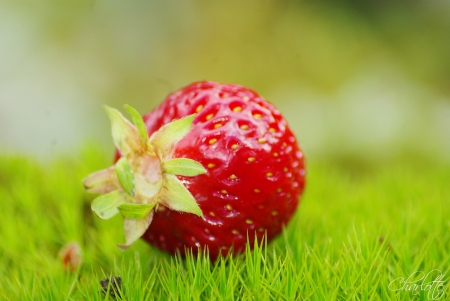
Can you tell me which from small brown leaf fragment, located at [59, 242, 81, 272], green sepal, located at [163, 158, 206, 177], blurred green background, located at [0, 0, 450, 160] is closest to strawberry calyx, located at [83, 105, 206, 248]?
green sepal, located at [163, 158, 206, 177]

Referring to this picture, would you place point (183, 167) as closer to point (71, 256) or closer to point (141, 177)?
point (141, 177)

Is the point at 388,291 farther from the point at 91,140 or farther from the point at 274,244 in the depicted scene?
the point at 91,140

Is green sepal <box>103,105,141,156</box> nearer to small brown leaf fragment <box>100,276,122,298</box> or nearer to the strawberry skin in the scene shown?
the strawberry skin

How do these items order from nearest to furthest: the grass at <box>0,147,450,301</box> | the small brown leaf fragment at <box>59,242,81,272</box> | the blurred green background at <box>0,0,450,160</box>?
the grass at <box>0,147,450,301</box>, the small brown leaf fragment at <box>59,242,81,272</box>, the blurred green background at <box>0,0,450,160</box>

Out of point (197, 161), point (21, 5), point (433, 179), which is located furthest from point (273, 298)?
point (21, 5)

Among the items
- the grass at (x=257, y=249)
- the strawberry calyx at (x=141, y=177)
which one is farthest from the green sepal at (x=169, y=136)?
the grass at (x=257, y=249)

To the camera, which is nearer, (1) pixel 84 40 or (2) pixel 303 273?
(2) pixel 303 273

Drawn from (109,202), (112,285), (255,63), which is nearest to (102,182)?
(109,202)
